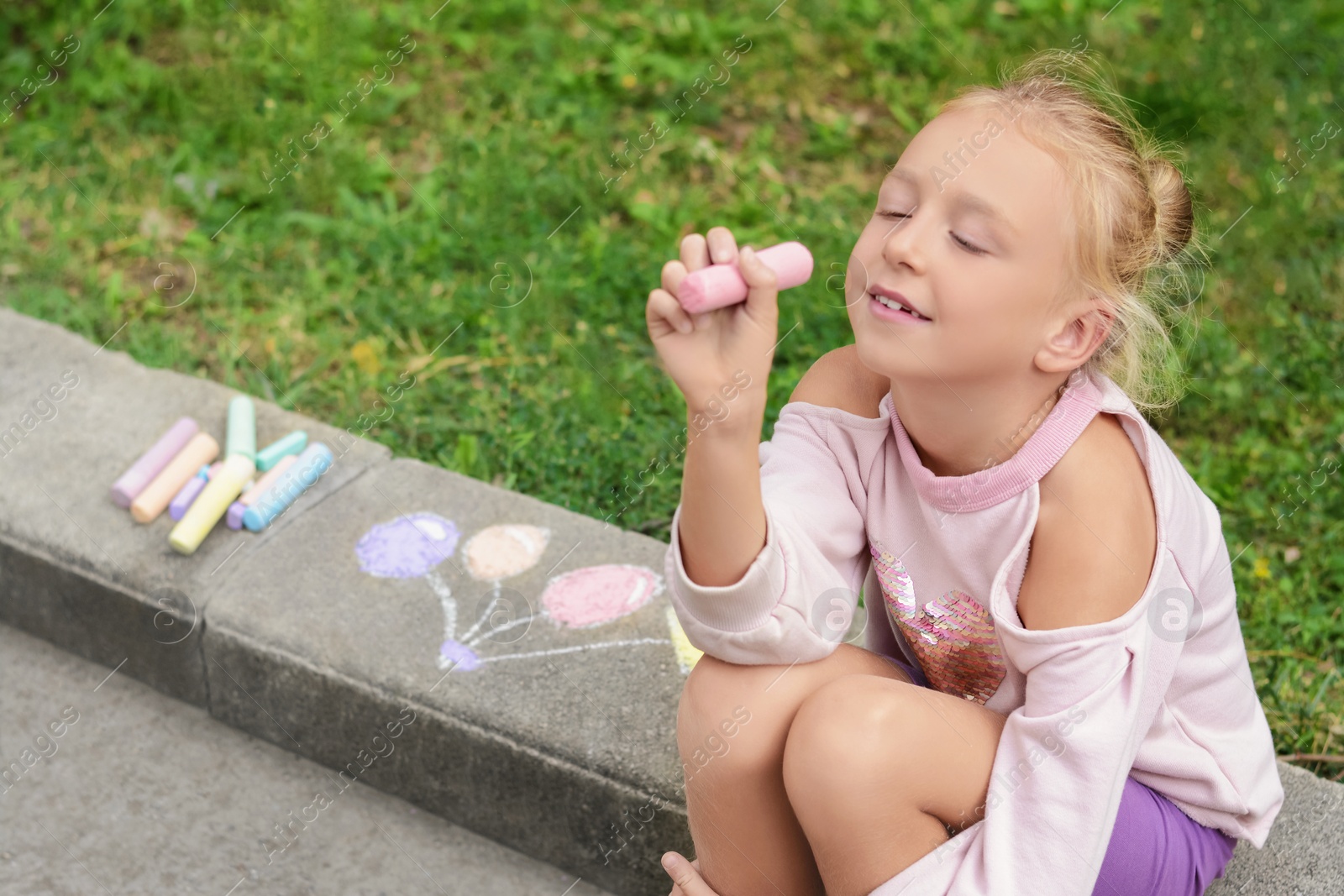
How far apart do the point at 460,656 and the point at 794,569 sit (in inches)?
31.1

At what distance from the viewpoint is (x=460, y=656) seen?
2.22 meters

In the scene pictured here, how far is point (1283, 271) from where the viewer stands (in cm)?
362

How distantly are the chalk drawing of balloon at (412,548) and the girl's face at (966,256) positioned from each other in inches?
42.6

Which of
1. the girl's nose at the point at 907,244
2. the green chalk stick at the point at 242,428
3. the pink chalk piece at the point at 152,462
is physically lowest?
the green chalk stick at the point at 242,428

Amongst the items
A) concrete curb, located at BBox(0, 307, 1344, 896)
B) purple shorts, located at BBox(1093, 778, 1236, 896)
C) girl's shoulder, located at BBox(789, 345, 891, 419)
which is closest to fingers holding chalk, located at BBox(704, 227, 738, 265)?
girl's shoulder, located at BBox(789, 345, 891, 419)

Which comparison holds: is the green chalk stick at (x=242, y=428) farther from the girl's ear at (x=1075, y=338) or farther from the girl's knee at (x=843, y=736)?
the girl's ear at (x=1075, y=338)

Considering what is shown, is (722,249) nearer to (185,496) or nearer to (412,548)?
(412,548)

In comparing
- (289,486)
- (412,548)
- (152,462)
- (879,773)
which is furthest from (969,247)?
(152,462)

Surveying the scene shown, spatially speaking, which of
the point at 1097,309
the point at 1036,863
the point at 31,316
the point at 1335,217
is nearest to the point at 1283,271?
the point at 1335,217

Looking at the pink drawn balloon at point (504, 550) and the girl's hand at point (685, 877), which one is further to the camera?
the pink drawn balloon at point (504, 550)

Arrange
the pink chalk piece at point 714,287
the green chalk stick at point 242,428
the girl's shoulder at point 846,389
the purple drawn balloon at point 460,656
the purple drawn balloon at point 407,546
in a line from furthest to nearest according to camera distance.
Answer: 1. the green chalk stick at point 242,428
2. the purple drawn balloon at point 407,546
3. the purple drawn balloon at point 460,656
4. the girl's shoulder at point 846,389
5. the pink chalk piece at point 714,287

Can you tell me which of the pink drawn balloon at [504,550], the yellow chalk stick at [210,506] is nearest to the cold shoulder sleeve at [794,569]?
the pink drawn balloon at [504,550]

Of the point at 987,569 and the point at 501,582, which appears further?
the point at 501,582

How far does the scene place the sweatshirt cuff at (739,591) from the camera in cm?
158
